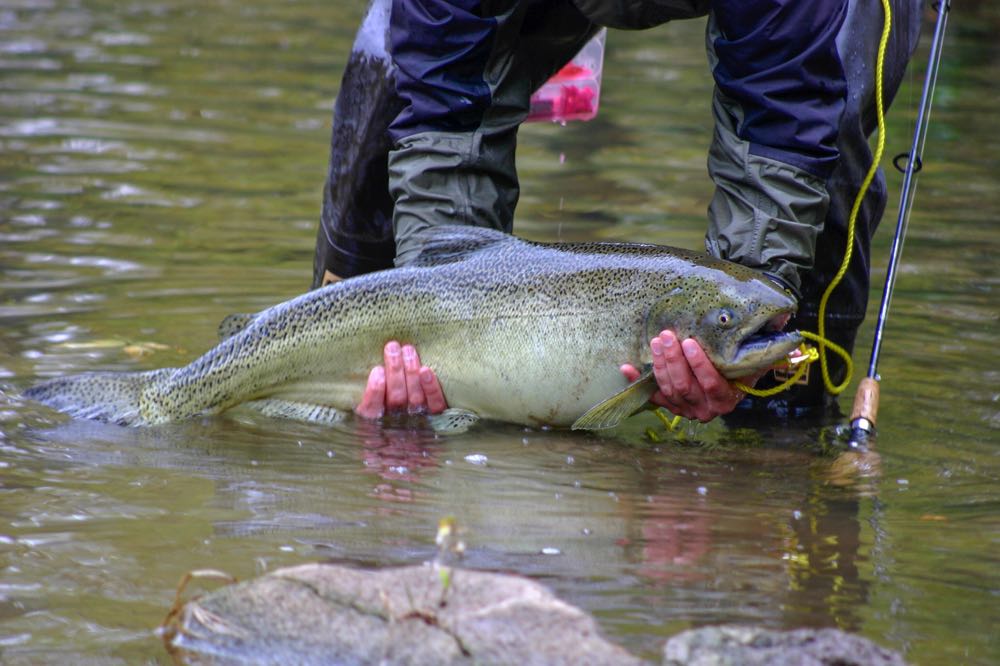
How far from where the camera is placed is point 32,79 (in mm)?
10078

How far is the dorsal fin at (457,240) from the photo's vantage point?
14.1 feet

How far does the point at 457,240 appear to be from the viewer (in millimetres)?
4305

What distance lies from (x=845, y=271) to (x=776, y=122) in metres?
0.86

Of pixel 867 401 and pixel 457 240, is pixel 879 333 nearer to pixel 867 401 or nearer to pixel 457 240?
pixel 867 401

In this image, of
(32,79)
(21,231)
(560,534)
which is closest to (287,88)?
(32,79)

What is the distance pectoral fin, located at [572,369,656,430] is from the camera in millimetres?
4035

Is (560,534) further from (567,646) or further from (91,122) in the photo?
(91,122)

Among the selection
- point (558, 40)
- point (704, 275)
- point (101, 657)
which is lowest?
point (101, 657)

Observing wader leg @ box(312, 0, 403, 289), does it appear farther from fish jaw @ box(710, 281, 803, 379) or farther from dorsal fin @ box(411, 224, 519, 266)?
fish jaw @ box(710, 281, 803, 379)

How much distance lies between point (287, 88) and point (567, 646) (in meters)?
8.23

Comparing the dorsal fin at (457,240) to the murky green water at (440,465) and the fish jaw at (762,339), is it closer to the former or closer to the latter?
the murky green water at (440,465)

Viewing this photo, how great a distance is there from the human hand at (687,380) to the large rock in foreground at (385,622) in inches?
49.3

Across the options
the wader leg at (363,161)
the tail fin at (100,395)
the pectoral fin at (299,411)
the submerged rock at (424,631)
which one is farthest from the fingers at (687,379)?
the tail fin at (100,395)

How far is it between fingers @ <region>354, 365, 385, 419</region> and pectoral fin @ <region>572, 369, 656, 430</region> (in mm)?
597
